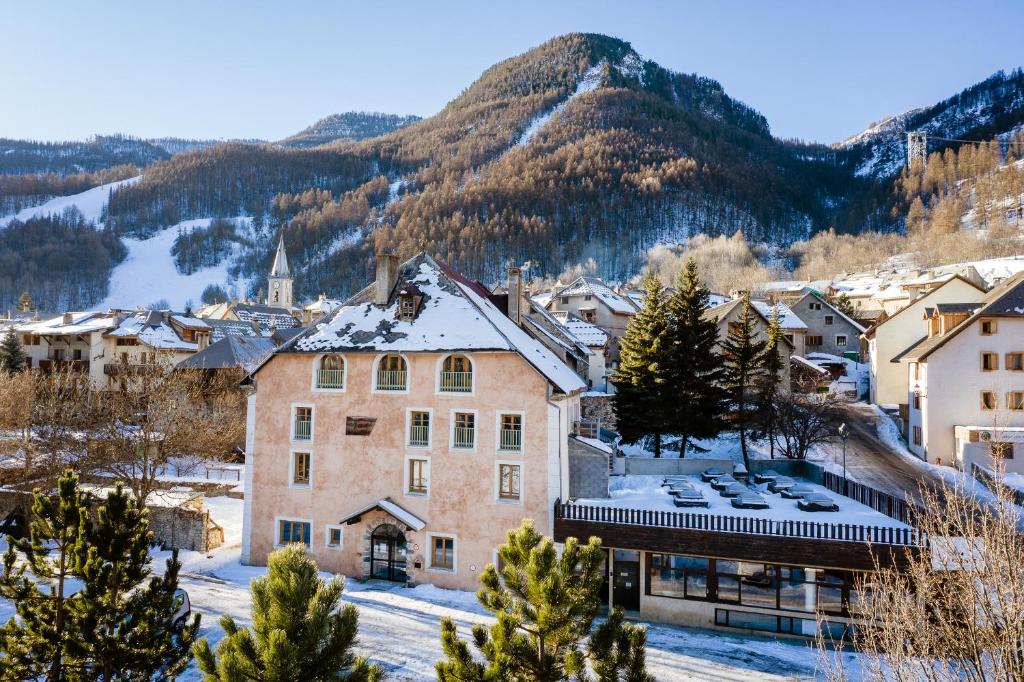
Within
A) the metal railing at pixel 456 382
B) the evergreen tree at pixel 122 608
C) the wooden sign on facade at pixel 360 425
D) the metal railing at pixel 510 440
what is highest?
the metal railing at pixel 456 382

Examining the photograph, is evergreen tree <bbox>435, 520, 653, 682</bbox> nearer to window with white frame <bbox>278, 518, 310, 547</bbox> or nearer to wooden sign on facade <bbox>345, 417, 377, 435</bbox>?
wooden sign on facade <bbox>345, 417, 377, 435</bbox>

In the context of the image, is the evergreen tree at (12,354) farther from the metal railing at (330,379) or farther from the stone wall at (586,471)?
the stone wall at (586,471)

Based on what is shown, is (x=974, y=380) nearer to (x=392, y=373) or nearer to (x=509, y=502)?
(x=509, y=502)

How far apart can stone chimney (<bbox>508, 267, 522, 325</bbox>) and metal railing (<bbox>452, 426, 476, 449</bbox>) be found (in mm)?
8475

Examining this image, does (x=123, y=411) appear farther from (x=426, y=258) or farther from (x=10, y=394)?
(x=426, y=258)

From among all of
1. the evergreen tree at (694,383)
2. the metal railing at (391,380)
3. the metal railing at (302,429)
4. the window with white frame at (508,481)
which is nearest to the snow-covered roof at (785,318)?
the evergreen tree at (694,383)

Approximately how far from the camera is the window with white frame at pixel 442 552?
25.6m

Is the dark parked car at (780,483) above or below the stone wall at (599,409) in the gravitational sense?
below

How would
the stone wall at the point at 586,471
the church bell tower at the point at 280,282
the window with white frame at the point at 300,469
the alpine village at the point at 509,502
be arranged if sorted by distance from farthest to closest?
the church bell tower at the point at 280,282, the window with white frame at the point at 300,469, the stone wall at the point at 586,471, the alpine village at the point at 509,502

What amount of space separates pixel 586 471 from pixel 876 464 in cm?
2532

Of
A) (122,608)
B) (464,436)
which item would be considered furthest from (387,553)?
(122,608)

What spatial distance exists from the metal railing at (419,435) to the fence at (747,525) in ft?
21.1

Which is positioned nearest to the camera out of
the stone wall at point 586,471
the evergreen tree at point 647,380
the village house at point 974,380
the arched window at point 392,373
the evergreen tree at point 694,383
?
the arched window at point 392,373

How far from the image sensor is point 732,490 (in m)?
29.1
